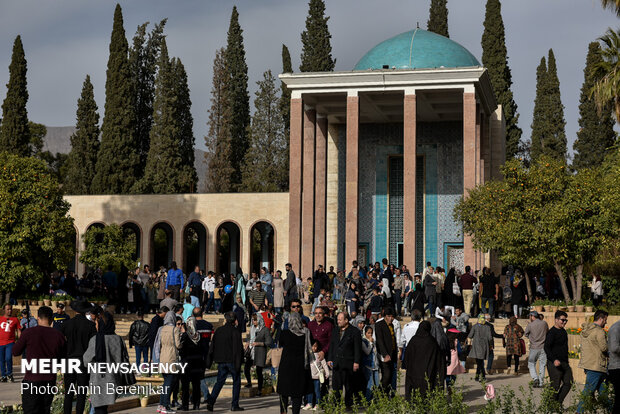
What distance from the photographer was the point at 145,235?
36406 millimetres

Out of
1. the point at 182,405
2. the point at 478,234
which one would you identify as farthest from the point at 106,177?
the point at 182,405

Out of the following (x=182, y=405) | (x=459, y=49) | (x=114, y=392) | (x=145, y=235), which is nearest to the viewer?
(x=114, y=392)

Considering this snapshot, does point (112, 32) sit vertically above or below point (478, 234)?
above

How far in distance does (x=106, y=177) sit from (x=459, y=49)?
1835cm

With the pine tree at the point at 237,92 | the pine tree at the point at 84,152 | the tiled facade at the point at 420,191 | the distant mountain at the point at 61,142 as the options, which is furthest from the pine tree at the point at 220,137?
the distant mountain at the point at 61,142

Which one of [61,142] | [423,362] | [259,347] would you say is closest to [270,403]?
[259,347]

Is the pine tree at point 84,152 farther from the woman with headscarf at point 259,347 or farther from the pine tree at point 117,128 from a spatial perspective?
the woman with headscarf at point 259,347

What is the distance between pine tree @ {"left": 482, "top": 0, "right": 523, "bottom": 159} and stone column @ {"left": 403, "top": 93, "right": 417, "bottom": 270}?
1225 cm

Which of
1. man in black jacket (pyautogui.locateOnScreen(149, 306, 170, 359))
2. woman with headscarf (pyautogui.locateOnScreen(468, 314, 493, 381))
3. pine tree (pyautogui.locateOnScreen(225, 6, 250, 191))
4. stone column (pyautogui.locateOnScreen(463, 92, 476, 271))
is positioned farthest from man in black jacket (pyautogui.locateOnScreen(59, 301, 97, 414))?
pine tree (pyautogui.locateOnScreen(225, 6, 250, 191))

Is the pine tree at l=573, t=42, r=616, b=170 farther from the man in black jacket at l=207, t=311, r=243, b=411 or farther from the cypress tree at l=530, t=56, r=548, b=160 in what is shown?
the man in black jacket at l=207, t=311, r=243, b=411

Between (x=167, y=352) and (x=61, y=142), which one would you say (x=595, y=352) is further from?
(x=61, y=142)

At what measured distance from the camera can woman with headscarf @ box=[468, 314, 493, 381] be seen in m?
15.9

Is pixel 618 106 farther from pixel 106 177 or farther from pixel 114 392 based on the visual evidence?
pixel 106 177

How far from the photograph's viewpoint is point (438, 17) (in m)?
44.7
